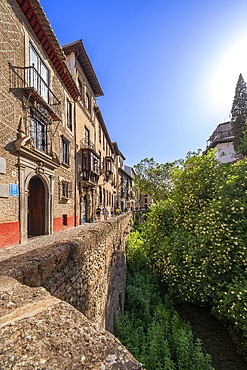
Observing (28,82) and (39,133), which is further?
(39,133)

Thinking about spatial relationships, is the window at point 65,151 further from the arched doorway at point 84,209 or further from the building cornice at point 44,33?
the arched doorway at point 84,209

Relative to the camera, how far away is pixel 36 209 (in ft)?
30.8

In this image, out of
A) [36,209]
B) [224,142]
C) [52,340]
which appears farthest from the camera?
[224,142]

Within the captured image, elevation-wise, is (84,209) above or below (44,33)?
below

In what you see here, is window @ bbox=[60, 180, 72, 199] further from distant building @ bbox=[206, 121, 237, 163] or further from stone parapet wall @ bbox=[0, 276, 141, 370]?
distant building @ bbox=[206, 121, 237, 163]

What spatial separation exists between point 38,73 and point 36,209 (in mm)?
6271

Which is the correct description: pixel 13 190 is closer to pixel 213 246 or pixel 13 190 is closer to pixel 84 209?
pixel 213 246

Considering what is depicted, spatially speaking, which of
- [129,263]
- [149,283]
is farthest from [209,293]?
[129,263]

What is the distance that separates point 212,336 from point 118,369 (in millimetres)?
7821

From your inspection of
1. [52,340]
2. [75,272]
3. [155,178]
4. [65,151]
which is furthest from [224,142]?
[52,340]

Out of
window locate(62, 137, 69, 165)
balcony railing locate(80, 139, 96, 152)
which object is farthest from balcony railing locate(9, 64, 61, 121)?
balcony railing locate(80, 139, 96, 152)

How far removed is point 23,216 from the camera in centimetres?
704

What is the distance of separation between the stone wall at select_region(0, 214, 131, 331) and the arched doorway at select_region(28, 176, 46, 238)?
5133 mm

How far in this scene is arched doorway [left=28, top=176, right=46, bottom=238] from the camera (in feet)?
29.9
